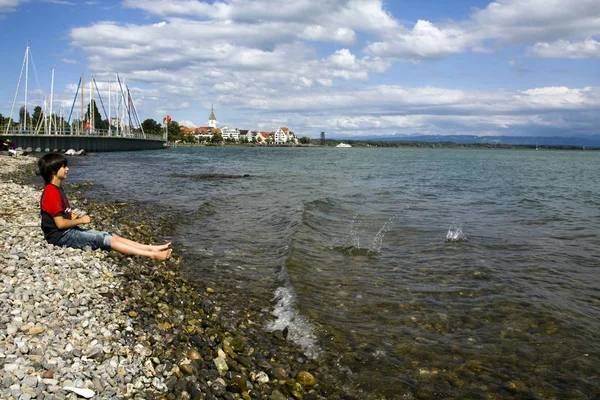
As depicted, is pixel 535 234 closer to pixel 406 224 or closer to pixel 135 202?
pixel 406 224

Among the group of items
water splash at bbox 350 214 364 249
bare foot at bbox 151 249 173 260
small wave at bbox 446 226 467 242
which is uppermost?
bare foot at bbox 151 249 173 260

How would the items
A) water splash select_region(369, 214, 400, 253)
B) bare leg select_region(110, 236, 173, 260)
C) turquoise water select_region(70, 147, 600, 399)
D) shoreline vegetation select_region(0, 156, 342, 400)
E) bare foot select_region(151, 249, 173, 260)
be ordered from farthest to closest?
water splash select_region(369, 214, 400, 253), bare foot select_region(151, 249, 173, 260), bare leg select_region(110, 236, 173, 260), turquoise water select_region(70, 147, 600, 399), shoreline vegetation select_region(0, 156, 342, 400)

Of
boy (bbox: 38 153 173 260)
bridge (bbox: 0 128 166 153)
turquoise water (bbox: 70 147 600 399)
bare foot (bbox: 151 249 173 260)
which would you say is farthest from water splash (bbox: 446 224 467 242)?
bridge (bbox: 0 128 166 153)

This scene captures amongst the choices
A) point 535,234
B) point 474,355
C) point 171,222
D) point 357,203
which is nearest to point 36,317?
point 474,355

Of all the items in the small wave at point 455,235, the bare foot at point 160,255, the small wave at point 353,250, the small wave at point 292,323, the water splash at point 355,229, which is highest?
the bare foot at point 160,255

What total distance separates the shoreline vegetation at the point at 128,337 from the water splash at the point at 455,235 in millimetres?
9417

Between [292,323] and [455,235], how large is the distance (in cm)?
1020

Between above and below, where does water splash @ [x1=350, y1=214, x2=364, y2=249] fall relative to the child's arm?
below

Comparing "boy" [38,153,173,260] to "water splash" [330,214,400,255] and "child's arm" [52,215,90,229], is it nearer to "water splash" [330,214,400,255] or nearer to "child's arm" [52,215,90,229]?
"child's arm" [52,215,90,229]

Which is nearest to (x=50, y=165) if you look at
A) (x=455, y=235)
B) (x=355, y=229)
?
(x=355, y=229)

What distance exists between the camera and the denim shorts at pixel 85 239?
33.6 feet

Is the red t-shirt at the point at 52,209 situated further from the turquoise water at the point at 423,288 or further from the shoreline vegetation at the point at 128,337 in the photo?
the turquoise water at the point at 423,288

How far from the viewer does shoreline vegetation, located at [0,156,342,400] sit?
5387 mm

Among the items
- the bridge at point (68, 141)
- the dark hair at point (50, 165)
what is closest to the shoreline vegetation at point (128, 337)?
the dark hair at point (50, 165)
